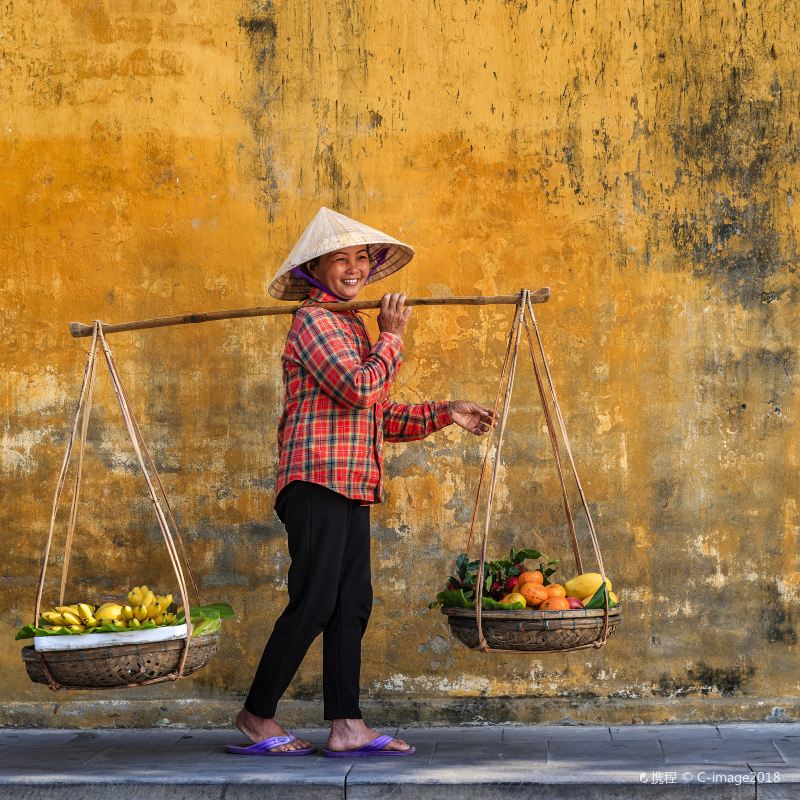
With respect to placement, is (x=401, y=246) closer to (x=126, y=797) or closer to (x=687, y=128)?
(x=687, y=128)

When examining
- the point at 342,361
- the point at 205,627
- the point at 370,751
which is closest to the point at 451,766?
the point at 370,751

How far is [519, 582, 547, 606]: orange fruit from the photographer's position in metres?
3.91

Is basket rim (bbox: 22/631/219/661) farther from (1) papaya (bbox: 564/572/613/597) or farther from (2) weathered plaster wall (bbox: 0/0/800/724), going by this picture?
(1) papaya (bbox: 564/572/613/597)

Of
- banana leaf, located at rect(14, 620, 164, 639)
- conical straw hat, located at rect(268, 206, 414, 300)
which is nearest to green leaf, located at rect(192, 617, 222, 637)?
banana leaf, located at rect(14, 620, 164, 639)

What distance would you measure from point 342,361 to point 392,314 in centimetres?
24

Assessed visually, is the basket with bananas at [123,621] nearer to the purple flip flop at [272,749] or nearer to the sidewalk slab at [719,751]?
the purple flip flop at [272,749]

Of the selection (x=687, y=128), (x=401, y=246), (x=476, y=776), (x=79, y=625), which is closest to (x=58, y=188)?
(x=401, y=246)

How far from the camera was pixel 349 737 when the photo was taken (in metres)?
4.06

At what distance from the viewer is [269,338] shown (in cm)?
493

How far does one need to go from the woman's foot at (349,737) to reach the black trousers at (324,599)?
3 cm

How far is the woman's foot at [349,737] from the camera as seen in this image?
13.3 feet

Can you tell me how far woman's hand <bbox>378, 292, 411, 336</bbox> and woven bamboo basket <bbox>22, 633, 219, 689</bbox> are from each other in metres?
1.25

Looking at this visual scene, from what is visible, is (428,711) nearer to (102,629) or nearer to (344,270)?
(102,629)

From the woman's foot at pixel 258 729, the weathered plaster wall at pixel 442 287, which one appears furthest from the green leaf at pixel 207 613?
the weathered plaster wall at pixel 442 287
